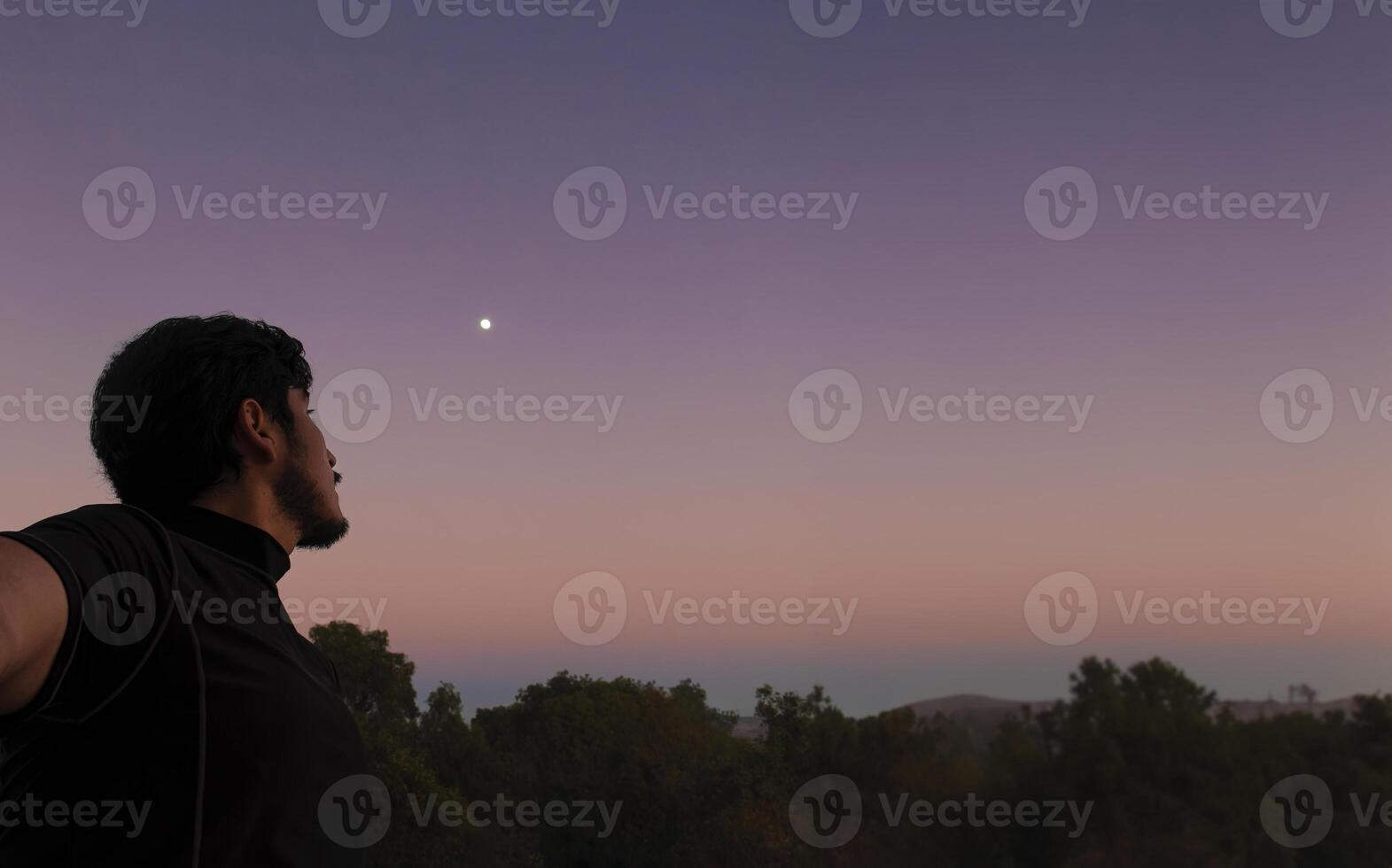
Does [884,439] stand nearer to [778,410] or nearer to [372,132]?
[778,410]

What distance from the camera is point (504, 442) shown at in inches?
517

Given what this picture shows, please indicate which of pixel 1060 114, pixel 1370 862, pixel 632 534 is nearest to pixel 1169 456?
pixel 1060 114

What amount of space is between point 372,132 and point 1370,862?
11129 mm
